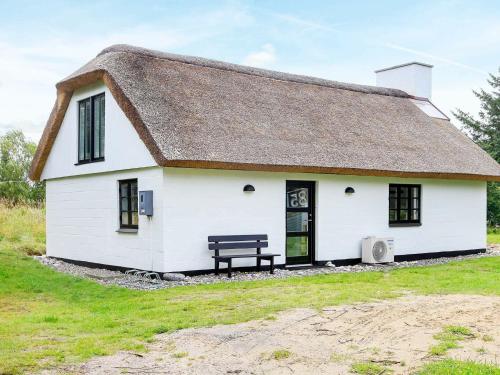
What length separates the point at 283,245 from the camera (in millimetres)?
13578

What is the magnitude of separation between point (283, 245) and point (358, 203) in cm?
237

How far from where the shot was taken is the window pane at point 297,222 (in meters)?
13.8

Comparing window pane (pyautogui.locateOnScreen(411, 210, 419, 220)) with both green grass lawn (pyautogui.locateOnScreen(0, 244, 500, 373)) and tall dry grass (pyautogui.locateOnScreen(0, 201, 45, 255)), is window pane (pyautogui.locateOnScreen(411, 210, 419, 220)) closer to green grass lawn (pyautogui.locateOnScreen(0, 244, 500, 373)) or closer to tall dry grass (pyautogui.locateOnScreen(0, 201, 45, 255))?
green grass lawn (pyautogui.locateOnScreen(0, 244, 500, 373))

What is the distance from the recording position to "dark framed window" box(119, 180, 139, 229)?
13.2 metres

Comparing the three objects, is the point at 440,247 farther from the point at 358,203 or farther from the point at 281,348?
the point at 281,348

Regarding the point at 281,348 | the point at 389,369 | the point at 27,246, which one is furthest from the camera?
the point at 27,246

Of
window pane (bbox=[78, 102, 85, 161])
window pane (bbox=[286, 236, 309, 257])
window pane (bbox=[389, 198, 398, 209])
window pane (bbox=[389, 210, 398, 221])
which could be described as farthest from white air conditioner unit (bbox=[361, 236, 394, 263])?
window pane (bbox=[78, 102, 85, 161])

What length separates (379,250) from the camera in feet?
48.4

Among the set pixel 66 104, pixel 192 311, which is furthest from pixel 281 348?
pixel 66 104

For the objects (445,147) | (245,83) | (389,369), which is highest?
(245,83)

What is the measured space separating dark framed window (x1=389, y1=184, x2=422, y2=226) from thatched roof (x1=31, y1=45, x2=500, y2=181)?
77cm

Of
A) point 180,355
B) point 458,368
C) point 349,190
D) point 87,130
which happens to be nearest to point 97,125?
point 87,130

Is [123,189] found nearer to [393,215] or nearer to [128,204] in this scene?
[128,204]

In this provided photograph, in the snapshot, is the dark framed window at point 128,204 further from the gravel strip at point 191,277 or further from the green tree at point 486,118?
the green tree at point 486,118
